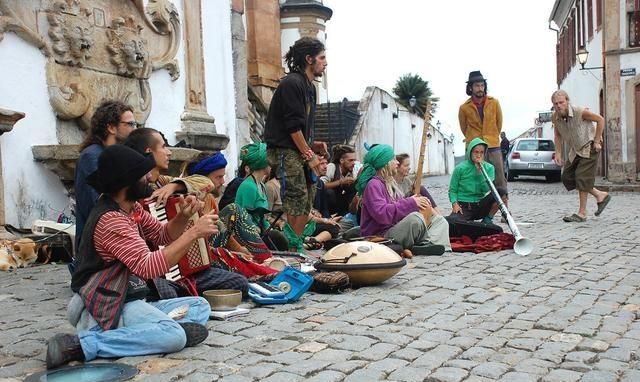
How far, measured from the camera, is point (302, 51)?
24.5 ft

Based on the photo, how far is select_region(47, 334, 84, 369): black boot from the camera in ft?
13.0

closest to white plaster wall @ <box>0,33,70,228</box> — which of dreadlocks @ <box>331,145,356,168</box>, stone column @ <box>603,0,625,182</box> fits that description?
dreadlocks @ <box>331,145,356,168</box>

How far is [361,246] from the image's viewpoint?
20.2 ft

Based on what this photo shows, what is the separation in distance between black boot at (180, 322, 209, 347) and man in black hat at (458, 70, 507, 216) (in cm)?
729

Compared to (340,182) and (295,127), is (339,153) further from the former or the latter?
(295,127)

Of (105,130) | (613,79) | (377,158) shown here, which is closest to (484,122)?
(377,158)

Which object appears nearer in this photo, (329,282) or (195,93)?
(329,282)

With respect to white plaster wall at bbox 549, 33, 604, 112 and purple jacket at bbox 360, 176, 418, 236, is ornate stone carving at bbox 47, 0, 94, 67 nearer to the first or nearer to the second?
purple jacket at bbox 360, 176, 418, 236

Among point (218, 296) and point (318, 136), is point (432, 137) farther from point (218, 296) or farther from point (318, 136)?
point (218, 296)

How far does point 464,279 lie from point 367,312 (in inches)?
61.5

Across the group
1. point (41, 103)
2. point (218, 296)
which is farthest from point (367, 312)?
point (41, 103)

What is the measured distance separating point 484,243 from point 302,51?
2843 mm

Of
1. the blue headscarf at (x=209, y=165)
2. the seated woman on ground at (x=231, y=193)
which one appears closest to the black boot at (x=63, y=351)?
the blue headscarf at (x=209, y=165)

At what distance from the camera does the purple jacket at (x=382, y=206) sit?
307 inches
